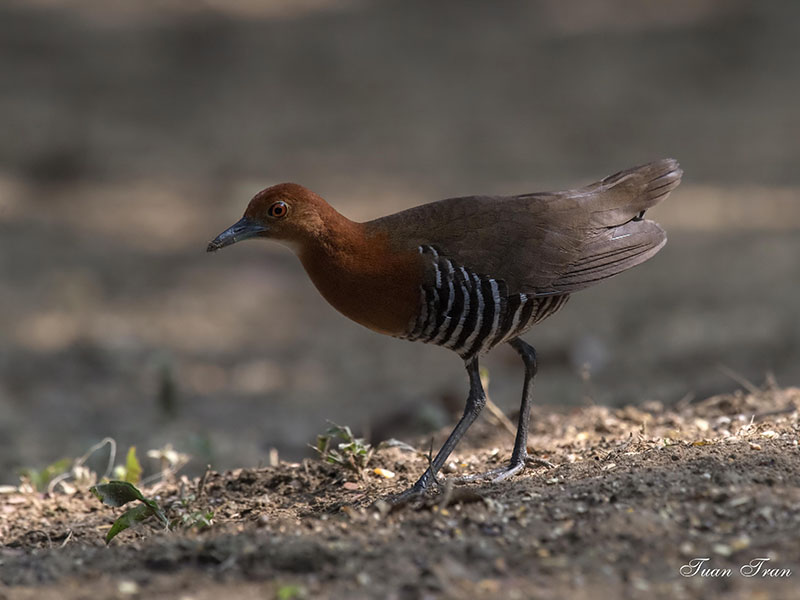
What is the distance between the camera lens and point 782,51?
52.3ft

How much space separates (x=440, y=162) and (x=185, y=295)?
4.22 metres

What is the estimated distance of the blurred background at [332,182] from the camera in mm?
8258

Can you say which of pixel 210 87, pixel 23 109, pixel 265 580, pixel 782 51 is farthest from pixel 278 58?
pixel 265 580

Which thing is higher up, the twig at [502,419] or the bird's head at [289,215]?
the bird's head at [289,215]

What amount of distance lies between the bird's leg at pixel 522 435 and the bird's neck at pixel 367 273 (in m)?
0.85

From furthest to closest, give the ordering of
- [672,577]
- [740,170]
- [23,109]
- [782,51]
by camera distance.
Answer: [782,51]
[23,109]
[740,170]
[672,577]

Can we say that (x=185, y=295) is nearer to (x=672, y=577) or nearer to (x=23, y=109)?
(x=23, y=109)

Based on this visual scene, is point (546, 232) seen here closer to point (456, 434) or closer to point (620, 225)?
point (620, 225)

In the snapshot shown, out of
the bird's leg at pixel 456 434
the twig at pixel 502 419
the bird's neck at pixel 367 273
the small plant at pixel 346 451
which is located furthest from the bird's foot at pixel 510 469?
the bird's neck at pixel 367 273

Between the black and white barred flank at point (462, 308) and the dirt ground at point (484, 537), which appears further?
the black and white barred flank at point (462, 308)

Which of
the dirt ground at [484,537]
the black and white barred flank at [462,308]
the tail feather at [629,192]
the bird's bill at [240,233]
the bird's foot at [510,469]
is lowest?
the bird's foot at [510,469]

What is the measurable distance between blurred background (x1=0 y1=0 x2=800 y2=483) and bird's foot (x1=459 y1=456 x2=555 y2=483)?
3.23ft
